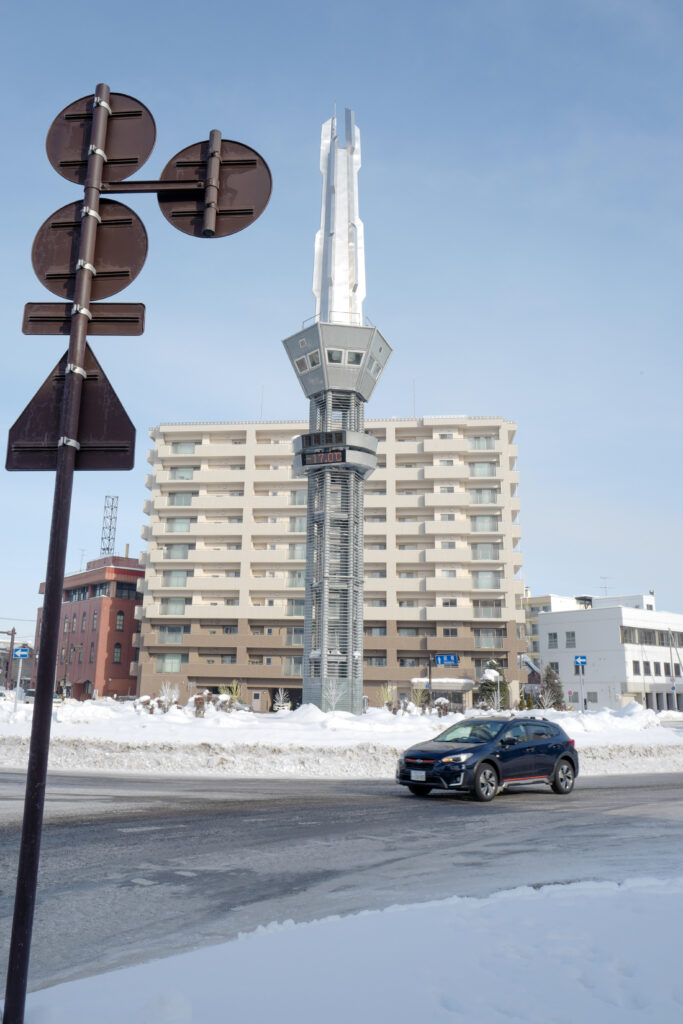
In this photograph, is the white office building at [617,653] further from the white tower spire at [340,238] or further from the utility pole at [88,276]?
the utility pole at [88,276]

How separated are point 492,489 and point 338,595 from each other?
3889 cm

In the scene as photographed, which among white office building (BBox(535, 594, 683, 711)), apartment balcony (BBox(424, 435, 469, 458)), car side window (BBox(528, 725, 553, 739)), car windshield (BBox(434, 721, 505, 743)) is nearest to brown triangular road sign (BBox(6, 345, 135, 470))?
car windshield (BBox(434, 721, 505, 743))

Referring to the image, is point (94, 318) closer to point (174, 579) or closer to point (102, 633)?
point (174, 579)

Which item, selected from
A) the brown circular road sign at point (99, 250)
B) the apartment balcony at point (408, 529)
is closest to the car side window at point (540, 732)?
the brown circular road sign at point (99, 250)

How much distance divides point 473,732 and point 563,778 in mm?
2314

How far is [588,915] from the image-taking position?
17.8ft

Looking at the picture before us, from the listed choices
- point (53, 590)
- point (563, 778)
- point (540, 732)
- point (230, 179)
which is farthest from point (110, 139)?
point (563, 778)

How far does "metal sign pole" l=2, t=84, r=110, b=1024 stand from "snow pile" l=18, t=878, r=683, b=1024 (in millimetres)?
720

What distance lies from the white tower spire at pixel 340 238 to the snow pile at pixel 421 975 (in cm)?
3945

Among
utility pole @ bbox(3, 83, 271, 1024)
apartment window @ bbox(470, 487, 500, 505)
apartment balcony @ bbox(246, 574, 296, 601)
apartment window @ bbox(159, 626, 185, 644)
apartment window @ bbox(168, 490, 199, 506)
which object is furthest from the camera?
apartment window @ bbox(168, 490, 199, 506)

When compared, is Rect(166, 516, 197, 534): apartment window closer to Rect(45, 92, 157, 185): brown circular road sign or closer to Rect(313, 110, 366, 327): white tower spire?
Rect(313, 110, 366, 327): white tower spire

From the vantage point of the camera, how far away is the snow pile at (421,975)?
378 centimetres

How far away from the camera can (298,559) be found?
74.4 metres

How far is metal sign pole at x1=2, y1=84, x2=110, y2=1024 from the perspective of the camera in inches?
128
